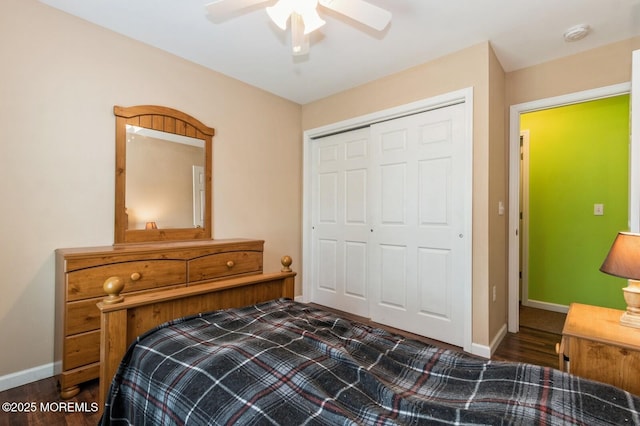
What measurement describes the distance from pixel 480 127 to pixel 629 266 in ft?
4.75

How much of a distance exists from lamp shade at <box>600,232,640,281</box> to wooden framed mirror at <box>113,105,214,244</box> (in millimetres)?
2857

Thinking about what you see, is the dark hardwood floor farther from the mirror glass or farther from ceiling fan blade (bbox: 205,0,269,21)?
ceiling fan blade (bbox: 205,0,269,21)

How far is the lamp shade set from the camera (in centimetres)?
132

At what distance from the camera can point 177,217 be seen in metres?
2.69

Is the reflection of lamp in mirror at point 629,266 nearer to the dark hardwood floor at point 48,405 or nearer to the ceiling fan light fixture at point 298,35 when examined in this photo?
the dark hardwood floor at point 48,405

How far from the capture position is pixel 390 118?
9.92 feet

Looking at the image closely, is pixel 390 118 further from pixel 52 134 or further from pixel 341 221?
pixel 52 134

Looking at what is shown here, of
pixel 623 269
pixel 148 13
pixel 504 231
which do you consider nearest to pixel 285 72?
pixel 148 13

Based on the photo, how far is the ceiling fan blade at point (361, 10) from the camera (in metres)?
1.63

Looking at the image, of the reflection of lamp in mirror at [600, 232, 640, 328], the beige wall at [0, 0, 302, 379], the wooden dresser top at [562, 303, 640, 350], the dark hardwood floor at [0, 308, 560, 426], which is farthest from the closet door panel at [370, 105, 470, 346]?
the beige wall at [0, 0, 302, 379]

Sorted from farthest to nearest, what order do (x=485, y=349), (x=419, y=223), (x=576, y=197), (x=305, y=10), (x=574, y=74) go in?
(x=576, y=197), (x=419, y=223), (x=574, y=74), (x=485, y=349), (x=305, y=10)

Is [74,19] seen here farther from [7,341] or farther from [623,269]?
[623,269]

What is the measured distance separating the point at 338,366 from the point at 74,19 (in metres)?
2.85

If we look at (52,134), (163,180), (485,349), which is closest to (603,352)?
(485,349)
